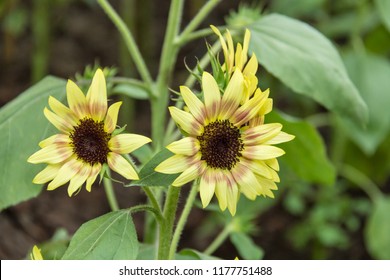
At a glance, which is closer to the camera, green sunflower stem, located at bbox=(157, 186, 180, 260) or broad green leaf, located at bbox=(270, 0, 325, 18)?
green sunflower stem, located at bbox=(157, 186, 180, 260)

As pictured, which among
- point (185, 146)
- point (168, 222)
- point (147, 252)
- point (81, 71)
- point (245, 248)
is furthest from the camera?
point (81, 71)

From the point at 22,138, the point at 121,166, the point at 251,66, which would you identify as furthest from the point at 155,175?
the point at 22,138

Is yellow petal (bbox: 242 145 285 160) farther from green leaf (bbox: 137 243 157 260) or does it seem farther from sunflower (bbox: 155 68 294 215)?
green leaf (bbox: 137 243 157 260)

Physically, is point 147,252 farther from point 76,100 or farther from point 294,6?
point 294,6

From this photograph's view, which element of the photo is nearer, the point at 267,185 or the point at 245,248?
the point at 267,185

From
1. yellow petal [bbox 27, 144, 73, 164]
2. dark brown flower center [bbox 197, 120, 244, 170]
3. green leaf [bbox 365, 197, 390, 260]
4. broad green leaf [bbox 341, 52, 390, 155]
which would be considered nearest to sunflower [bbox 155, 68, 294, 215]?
dark brown flower center [bbox 197, 120, 244, 170]

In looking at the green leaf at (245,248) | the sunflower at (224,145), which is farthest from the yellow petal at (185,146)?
the green leaf at (245,248)
